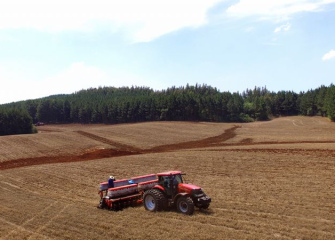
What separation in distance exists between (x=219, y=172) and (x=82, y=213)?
12729mm

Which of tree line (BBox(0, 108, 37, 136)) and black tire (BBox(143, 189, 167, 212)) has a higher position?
tree line (BBox(0, 108, 37, 136))

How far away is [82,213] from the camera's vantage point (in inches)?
674

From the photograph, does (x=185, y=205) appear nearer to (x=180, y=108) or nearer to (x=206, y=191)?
(x=206, y=191)

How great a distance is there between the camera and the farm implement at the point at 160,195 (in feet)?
52.9

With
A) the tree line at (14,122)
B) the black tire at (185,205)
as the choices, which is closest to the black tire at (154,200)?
the black tire at (185,205)

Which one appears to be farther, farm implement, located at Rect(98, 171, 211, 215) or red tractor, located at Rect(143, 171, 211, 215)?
farm implement, located at Rect(98, 171, 211, 215)

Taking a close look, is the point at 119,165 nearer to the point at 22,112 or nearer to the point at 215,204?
the point at 215,204

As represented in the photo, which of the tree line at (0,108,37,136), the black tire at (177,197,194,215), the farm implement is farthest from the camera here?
the tree line at (0,108,37,136)

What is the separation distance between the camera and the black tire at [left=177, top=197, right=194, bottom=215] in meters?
15.7

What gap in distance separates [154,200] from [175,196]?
1.10 meters

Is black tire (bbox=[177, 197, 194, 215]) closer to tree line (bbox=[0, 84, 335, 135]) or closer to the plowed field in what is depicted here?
the plowed field

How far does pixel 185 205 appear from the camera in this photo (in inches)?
633

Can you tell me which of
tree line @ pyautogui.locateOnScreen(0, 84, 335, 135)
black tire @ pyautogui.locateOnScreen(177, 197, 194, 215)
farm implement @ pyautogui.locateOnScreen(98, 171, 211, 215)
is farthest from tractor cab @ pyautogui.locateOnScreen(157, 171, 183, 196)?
tree line @ pyautogui.locateOnScreen(0, 84, 335, 135)

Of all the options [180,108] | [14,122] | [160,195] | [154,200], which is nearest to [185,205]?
[160,195]
